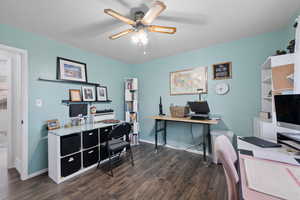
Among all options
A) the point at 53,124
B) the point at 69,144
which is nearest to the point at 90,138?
the point at 69,144

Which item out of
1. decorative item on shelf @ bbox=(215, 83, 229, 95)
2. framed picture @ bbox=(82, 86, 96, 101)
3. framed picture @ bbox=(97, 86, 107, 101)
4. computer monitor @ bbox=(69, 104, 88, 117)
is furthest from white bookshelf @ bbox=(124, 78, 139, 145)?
decorative item on shelf @ bbox=(215, 83, 229, 95)

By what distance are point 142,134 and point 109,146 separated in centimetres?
177

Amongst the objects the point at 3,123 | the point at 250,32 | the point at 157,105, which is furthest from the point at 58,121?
the point at 250,32

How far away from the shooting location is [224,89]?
2.63m

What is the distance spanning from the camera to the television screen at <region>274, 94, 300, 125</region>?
123cm

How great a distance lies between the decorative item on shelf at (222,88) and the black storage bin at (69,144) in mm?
2937

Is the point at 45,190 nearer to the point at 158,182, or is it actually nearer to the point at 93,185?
the point at 93,185

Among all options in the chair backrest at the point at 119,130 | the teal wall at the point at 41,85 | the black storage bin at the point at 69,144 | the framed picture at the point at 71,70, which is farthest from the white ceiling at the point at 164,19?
the black storage bin at the point at 69,144

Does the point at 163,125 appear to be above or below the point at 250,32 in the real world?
below

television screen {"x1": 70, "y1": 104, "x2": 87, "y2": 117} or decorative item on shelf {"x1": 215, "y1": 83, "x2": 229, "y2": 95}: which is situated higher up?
decorative item on shelf {"x1": 215, "y1": 83, "x2": 229, "y2": 95}

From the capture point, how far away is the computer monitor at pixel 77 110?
2.58m

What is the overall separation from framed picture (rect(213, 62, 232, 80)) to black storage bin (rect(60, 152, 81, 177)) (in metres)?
3.16

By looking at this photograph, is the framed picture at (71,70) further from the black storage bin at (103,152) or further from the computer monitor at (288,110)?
the computer monitor at (288,110)

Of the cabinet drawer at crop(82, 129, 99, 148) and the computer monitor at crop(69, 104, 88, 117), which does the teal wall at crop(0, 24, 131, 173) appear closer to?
the computer monitor at crop(69, 104, 88, 117)
